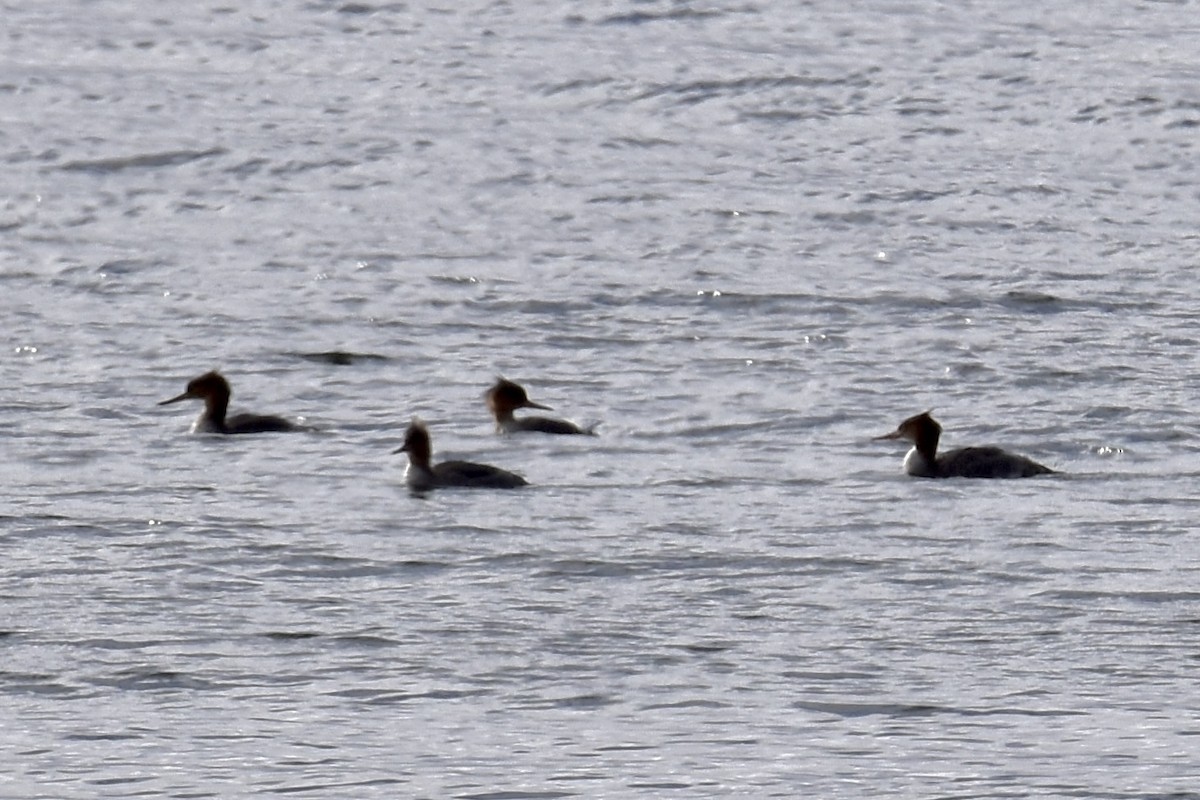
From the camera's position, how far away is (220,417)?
14289mm

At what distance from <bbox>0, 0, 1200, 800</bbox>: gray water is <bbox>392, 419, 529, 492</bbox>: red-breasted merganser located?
0.63 feet

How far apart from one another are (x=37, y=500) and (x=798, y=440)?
383 cm

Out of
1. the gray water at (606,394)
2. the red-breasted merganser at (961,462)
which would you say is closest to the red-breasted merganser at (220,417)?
the gray water at (606,394)

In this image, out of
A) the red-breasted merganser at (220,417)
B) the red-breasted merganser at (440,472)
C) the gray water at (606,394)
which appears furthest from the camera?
the red-breasted merganser at (220,417)

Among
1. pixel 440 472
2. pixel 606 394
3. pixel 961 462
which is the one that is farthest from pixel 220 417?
pixel 961 462

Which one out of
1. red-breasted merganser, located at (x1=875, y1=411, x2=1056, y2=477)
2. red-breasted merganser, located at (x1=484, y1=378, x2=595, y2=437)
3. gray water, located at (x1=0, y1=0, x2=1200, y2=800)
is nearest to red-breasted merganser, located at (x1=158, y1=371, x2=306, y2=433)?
gray water, located at (x1=0, y1=0, x2=1200, y2=800)

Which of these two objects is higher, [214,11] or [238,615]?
[214,11]

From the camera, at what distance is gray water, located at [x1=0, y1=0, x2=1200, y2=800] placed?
362 inches

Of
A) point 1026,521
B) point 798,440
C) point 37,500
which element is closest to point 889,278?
point 798,440

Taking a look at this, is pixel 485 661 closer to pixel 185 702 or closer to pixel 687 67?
pixel 185 702

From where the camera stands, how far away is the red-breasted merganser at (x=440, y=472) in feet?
43.2

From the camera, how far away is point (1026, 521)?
1243 cm

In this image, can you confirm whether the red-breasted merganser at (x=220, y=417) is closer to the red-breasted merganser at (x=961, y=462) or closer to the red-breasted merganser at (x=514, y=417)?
the red-breasted merganser at (x=514, y=417)

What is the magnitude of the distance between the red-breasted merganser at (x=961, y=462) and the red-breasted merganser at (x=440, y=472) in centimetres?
190
